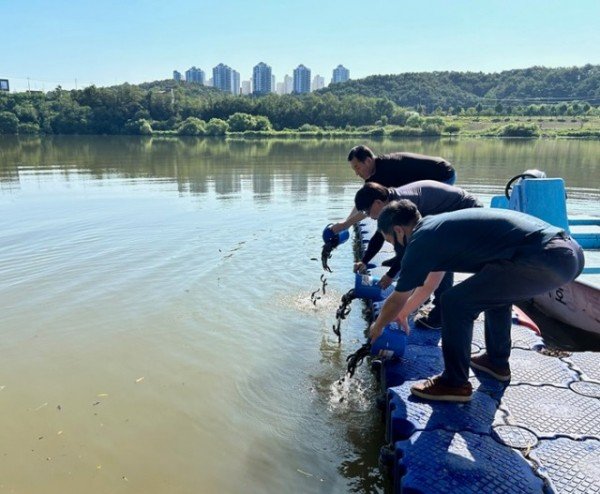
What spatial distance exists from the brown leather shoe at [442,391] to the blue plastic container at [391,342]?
1.80 feet

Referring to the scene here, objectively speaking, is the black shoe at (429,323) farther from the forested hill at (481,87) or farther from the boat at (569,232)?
the forested hill at (481,87)

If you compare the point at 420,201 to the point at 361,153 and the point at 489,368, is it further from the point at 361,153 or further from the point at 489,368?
the point at 489,368

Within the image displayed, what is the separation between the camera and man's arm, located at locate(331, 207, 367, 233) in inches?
250

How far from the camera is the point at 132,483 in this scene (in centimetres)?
361

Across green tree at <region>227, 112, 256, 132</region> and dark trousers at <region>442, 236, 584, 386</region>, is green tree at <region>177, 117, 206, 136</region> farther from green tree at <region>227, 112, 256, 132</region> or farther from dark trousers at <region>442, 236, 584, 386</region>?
dark trousers at <region>442, 236, 584, 386</region>

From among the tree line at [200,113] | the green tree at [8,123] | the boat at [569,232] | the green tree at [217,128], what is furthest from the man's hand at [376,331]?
the green tree at [8,123]

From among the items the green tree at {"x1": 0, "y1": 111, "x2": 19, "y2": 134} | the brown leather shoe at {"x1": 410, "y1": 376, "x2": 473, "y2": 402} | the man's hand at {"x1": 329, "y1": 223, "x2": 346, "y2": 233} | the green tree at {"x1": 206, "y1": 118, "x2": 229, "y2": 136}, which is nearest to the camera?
the brown leather shoe at {"x1": 410, "y1": 376, "x2": 473, "y2": 402}

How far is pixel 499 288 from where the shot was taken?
328cm

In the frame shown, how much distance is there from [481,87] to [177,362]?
171 meters

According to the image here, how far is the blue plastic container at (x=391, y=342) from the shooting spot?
410 centimetres

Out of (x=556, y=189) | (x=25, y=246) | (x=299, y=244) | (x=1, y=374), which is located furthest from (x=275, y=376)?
(x=25, y=246)

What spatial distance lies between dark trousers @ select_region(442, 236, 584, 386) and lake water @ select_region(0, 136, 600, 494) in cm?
114

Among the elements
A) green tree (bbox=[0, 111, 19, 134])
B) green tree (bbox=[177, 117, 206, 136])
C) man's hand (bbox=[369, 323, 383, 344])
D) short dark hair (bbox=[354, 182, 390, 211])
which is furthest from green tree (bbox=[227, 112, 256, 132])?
man's hand (bbox=[369, 323, 383, 344])

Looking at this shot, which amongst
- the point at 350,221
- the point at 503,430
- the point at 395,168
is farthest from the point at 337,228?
the point at 503,430
